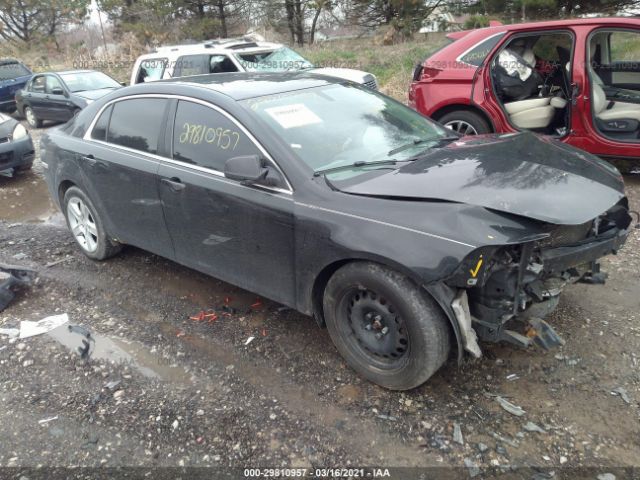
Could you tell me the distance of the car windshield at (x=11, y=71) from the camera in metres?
15.9

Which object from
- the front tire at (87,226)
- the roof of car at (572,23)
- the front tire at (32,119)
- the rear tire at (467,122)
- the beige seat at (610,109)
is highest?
the roof of car at (572,23)

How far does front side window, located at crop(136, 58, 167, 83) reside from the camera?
10.4m

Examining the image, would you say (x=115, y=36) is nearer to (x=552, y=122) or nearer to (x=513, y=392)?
(x=552, y=122)

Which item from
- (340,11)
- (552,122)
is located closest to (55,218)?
(552,122)

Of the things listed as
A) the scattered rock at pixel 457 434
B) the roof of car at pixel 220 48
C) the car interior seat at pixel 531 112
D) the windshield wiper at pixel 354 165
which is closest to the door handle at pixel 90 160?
the windshield wiper at pixel 354 165

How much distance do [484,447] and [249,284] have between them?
172 cm

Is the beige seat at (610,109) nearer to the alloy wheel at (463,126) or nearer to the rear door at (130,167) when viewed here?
the alloy wheel at (463,126)

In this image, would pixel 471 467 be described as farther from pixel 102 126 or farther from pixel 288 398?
pixel 102 126

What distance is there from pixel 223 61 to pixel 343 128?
753cm

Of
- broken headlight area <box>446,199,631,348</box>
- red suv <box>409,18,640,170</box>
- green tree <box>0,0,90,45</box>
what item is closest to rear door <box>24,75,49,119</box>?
red suv <box>409,18,640,170</box>

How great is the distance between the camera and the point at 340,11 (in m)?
20.4

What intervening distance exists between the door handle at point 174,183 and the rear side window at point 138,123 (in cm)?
29

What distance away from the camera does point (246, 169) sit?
295 centimetres

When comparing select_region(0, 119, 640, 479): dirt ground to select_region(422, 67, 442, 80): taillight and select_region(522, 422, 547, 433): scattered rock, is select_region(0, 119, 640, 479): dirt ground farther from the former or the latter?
select_region(422, 67, 442, 80): taillight
